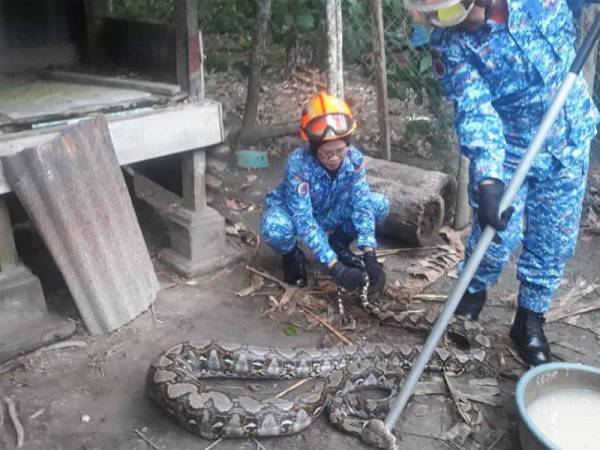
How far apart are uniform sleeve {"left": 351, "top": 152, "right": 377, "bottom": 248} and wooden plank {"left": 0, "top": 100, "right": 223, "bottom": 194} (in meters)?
0.91

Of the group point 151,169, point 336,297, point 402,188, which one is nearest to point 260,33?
point 151,169

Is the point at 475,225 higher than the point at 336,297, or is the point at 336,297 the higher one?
the point at 475,225

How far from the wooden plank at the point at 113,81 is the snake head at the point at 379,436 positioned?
7.71ft

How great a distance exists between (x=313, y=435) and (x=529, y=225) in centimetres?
152

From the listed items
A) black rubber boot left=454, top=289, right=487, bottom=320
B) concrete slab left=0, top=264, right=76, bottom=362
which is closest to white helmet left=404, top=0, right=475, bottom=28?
black rubber boot left=454, top=289, right=487, bottom=320

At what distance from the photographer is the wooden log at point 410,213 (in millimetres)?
4742

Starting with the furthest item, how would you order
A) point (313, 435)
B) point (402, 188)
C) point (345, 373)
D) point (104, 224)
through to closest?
point (402, 188) < point (104, 224) < point (345, 373) < point (313, 435)

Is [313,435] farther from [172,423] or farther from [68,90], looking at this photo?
[68,90]

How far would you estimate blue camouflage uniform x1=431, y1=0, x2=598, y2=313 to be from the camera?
9.75 feet

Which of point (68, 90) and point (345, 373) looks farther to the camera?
point (68, 90)

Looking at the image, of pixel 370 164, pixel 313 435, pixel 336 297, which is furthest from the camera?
pixel 370 164

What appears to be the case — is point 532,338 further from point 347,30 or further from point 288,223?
point 347,30

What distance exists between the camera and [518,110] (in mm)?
3209

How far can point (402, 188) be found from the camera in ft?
15.8
